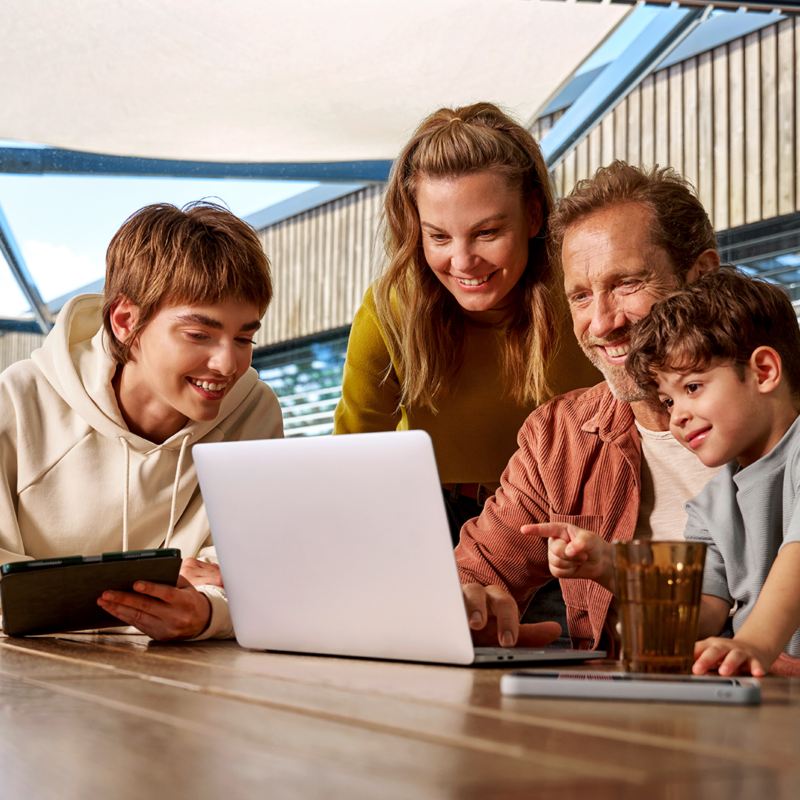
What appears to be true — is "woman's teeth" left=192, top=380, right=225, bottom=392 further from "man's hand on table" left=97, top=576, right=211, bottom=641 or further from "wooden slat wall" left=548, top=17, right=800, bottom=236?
"wooden slat wall" left=548, top=17, right=800, bottom=236

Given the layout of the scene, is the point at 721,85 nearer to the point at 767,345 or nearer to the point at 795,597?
the point at 767,345

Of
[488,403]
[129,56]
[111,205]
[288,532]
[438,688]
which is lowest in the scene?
[438,688]

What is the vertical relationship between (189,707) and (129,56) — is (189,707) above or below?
below

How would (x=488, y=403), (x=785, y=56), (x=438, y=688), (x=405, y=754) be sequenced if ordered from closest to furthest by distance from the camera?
(x=405, y=754), (x=438, y=688), (x=488, y=403), (x=785, y=56)

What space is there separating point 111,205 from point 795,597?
479 cm

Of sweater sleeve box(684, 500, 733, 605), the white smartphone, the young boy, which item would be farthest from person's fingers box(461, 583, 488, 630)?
the young boy

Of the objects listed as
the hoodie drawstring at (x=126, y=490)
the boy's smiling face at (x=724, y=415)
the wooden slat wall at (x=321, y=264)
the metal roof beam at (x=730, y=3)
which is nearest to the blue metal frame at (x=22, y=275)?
the wooden slat wall at (x=321, y=264)

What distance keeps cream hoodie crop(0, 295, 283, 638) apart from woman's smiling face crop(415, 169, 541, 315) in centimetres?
55

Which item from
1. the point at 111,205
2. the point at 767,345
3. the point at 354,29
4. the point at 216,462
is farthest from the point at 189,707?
the point at 111,205

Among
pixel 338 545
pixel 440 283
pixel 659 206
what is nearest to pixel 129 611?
pixel 338 545

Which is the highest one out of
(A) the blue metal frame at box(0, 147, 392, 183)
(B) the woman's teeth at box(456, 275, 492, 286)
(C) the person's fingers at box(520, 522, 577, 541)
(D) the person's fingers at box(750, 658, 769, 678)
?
(A) the blue metal frame at box(0, 147, 392, 183)

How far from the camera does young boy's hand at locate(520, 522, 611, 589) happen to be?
1.16 metres

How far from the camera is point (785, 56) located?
15.2ft

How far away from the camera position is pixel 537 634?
1399mm
